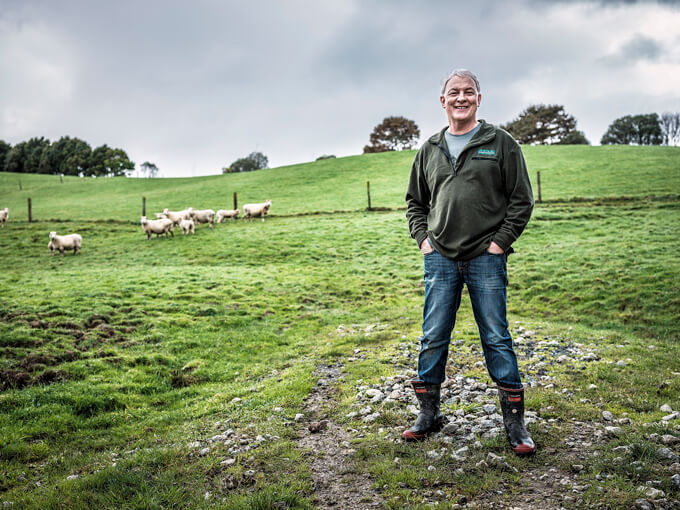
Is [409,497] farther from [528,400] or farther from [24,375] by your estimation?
[24,375]

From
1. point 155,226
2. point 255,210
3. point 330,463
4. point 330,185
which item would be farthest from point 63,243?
point 330,185

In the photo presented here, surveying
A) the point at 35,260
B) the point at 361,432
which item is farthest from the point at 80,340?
the point at 35,260

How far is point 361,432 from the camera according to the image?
201 inches

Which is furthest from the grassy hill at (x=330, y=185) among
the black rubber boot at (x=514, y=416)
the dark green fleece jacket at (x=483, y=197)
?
the black rubber boot at (x=514, y=416)

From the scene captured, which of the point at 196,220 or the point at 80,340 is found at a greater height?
the point at 196,220

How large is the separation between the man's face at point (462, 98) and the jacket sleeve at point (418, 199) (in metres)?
0.67

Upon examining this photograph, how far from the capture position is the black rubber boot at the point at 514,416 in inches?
167

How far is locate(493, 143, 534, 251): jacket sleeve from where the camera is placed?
4285 mm

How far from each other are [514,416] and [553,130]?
104m

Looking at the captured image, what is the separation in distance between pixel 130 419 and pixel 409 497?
5.05 meters

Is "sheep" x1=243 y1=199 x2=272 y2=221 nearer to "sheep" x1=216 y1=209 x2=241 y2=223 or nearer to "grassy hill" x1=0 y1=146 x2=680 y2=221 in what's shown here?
"sheep" x1=216 y1=209 x2=241 y2=223

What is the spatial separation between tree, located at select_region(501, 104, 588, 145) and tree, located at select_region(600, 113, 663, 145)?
68.6 feet

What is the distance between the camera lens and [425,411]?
4.76 meters

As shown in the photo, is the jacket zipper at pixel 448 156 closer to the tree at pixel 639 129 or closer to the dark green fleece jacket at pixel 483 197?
the dark green fleece jacket at pixel 483 197
